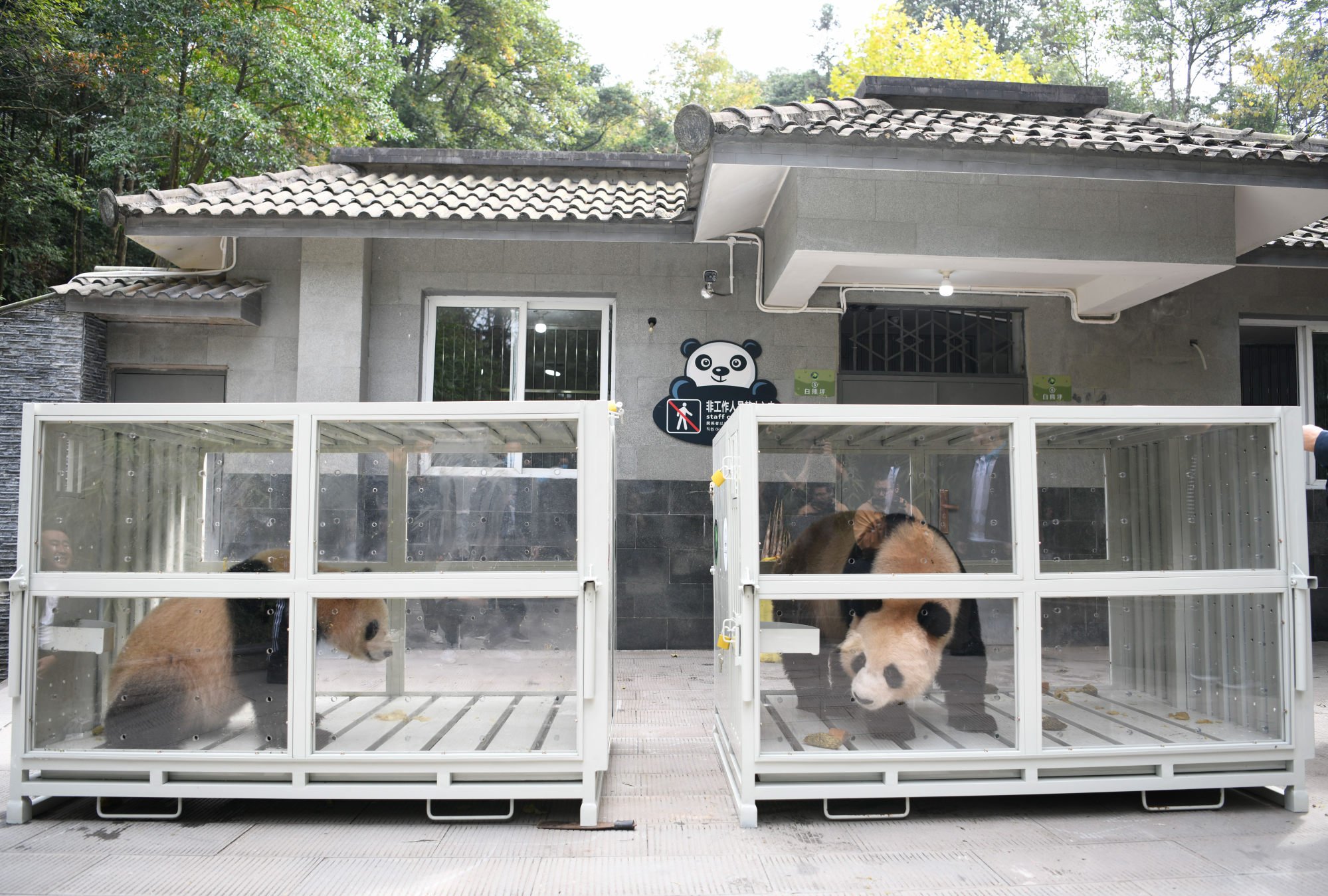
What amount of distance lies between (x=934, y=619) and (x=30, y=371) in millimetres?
7665

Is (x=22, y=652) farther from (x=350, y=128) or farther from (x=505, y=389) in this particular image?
(x=350, y=128)

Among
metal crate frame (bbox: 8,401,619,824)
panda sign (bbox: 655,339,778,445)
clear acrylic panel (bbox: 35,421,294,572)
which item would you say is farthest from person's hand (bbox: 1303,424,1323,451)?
clear acrylic panel (bbox: 35,421,294,572)

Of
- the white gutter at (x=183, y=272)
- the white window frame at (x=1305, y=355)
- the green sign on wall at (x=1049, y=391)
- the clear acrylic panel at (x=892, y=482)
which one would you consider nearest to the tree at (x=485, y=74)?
the white gutter at (x=183, y=272)

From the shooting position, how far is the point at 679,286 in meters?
8.45

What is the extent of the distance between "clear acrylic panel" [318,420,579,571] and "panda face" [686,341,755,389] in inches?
158

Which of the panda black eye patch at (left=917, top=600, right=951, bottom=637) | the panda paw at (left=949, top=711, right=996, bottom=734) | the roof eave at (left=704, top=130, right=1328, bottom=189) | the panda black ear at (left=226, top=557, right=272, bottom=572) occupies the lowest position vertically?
the panda paw at (left=949, top=711, right=996, bottom=734)

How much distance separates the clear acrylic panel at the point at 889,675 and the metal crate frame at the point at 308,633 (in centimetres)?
87

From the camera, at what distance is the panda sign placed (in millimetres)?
8320

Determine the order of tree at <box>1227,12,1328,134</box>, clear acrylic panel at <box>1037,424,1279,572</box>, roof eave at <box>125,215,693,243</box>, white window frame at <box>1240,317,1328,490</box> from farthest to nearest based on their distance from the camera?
tree at <box>1227,12,1328,134</box>
white window frame at <box>1240,317,1328,490</box>
roof eave at <box>125,215,693,243</box>
clear acrylic panel at <box>1037,424,1279,572</box>

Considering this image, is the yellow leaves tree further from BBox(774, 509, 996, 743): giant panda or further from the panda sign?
BBox(774, 509, 996, 743): giant panda

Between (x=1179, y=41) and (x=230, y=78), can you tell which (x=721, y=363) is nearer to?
(x=230, y=78)

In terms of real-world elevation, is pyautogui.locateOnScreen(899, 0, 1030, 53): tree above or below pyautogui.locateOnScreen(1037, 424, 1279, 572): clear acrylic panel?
above

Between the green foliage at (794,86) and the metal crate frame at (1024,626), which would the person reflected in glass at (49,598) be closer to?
the metal crate frame at (1024,626)

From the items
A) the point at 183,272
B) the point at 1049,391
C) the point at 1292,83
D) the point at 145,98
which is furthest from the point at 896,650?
the point at 1292,83
